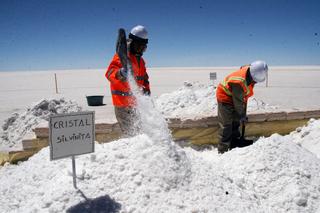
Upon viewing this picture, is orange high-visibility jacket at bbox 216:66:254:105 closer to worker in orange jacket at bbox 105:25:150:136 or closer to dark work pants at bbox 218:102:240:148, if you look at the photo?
dark work pants at bbox 218:102:240:148

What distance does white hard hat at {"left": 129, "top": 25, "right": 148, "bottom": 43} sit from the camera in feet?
11.4

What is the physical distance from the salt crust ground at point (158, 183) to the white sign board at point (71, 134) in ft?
0.83

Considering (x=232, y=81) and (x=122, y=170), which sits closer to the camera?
(x=122, y=170)

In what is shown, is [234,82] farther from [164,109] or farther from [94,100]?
[94,100]

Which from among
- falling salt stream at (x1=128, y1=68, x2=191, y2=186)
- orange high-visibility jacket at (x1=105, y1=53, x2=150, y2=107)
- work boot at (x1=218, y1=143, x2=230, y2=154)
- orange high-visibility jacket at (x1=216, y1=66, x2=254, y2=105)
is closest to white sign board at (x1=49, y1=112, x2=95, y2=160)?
falling salt stream at (x1=128, y1=68, x2=191, y2=186)

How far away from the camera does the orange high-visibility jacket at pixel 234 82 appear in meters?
4.04

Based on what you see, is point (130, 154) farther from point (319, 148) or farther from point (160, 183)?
point (319, 148)

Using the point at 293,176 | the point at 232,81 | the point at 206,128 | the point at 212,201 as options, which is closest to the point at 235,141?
the point at 206,128

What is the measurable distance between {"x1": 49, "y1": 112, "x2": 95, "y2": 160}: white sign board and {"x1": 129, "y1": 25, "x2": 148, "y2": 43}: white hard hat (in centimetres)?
153

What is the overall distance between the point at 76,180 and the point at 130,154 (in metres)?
0.48

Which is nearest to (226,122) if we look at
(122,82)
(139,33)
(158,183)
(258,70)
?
(258,70)

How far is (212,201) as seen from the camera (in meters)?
Answer: 2.30

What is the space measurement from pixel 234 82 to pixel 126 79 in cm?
147

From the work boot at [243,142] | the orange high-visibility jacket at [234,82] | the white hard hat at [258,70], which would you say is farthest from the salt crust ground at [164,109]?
the white hard hat at [258,70]
